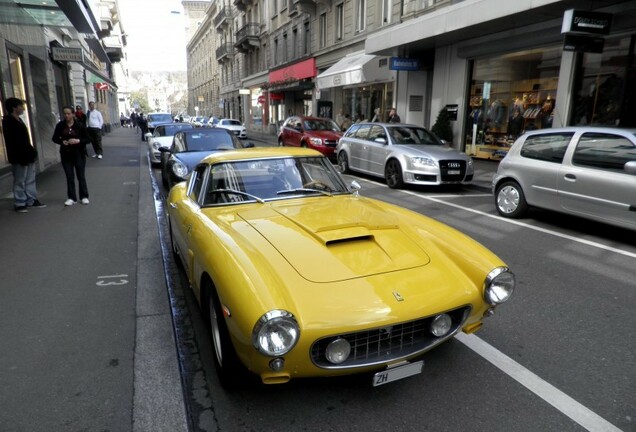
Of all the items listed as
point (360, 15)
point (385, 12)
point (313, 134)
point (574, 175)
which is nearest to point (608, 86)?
point (574, 175)

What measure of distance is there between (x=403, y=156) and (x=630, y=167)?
206 inches

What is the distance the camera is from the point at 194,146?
9539 millimetres

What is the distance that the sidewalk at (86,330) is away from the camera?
2.60 metres

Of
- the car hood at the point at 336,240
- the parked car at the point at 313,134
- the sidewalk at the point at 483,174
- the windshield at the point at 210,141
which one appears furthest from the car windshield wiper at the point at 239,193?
the parked car at the point at 313,134

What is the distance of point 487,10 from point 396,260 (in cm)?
1182

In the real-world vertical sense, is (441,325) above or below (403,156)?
below

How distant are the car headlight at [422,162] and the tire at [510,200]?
2.23m

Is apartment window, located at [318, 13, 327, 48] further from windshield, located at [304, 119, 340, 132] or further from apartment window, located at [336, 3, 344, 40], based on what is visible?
windshield, located at [304, 119, 340, 132]

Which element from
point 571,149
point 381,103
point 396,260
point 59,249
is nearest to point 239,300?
point 396,260

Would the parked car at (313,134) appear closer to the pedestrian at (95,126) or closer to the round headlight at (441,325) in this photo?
the pedestrian at (95,126)

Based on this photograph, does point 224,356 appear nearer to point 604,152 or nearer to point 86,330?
point 86,330

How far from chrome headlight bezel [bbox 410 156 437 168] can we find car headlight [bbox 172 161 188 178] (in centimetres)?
515

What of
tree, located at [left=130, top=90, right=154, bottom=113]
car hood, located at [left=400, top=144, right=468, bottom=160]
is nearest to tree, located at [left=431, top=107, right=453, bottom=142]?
car hood, located at [left=400, top=144, right=468, bottom=160]

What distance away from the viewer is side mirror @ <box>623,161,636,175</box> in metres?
5.53
